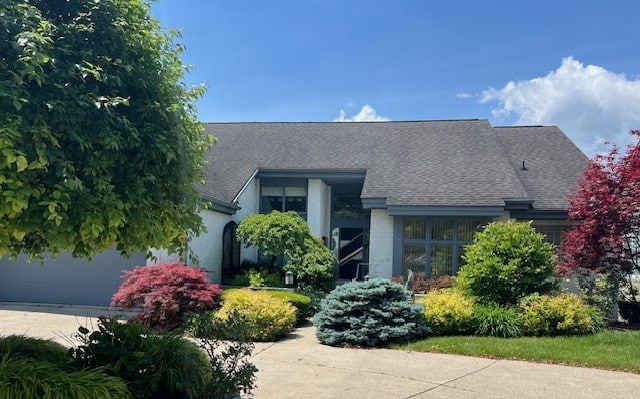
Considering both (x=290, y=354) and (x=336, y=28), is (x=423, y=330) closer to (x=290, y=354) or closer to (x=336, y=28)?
(x=290, y=354)

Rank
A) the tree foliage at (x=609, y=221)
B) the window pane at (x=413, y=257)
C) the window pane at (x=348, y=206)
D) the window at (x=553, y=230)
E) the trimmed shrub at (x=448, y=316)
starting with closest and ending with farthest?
the trimmed shrub at (x=448, y=316) < the tree foliage at (x=609, y=221) < the window pane at (x=413, y=257) < the window at (x=553, y=230) < the window pane at (x=348, y=206)

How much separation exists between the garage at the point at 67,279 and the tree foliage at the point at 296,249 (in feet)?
12.3

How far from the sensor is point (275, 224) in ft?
50.9

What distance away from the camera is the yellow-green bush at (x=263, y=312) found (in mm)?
10383

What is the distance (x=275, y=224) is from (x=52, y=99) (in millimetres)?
12277

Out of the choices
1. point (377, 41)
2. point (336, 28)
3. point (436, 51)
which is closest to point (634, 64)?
point (436, 51)

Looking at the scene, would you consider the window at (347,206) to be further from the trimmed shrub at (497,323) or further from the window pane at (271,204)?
the trimmed shrub at (497,323)

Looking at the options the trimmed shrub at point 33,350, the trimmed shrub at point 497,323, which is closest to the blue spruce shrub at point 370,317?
the trimmed shrub at point 497,323

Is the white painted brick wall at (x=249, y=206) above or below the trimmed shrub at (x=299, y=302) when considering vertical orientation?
above

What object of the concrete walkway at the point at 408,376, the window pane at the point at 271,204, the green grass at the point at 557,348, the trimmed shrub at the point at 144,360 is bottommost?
the concrete walkway at the point at 408,376

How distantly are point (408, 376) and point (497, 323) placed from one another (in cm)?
388

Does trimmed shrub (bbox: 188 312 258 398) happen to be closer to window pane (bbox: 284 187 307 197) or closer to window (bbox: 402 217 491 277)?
window (bbox: 402 217 491 277)

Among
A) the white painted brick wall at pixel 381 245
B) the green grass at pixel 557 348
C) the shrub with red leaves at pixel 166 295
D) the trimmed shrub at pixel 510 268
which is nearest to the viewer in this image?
the green grass at pixel 557 348

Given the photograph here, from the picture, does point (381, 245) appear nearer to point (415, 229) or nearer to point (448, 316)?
point (415, 229)
